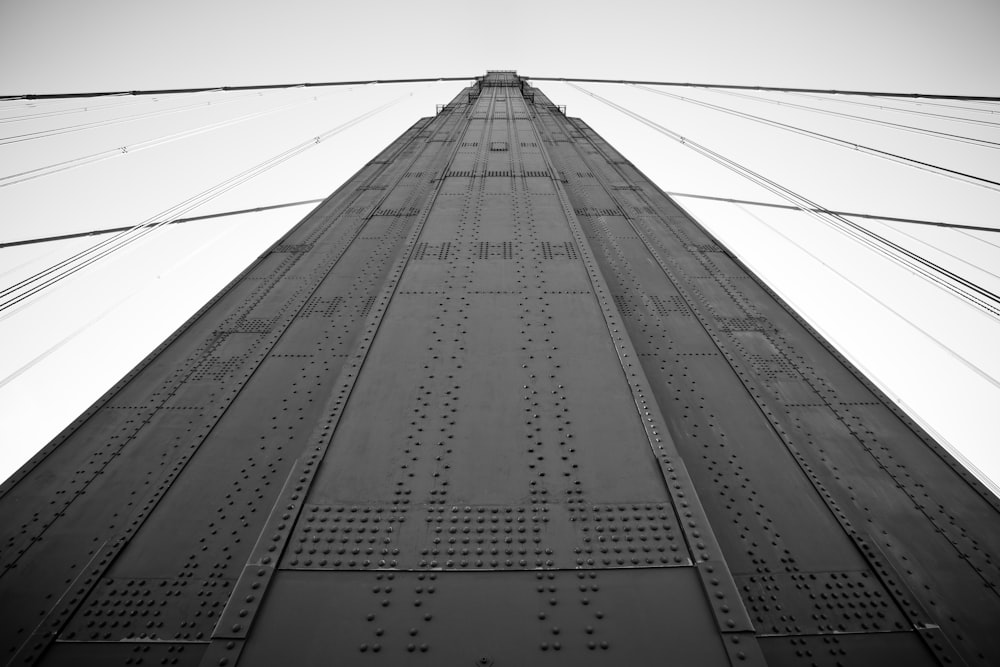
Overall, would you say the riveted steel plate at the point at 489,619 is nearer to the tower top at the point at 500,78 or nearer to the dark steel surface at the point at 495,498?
the dark steel surface at the point at 495,498

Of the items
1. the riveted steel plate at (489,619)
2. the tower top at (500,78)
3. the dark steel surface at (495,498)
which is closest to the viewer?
the riveted steel plate at (489,619)

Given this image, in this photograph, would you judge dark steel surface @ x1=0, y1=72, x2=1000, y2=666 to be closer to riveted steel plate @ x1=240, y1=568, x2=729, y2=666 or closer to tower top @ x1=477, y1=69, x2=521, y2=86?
riveted steel plate @ x1=240, y1=568, x2=729, y2=666

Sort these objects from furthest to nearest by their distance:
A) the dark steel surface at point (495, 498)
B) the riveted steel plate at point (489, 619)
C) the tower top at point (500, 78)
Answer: the tower top at point (500, 78)
the dark steel surface at point (495, 498)
the riveted steel plate at point (489, 619)

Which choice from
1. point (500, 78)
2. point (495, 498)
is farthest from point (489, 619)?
point (500, 78)

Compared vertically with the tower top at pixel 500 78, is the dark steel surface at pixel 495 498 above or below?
below

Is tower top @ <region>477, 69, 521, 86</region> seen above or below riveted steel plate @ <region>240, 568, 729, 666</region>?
above

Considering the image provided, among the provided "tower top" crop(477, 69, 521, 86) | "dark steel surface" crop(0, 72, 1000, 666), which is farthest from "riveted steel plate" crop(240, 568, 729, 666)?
"tower top" crop(477, 69, 521, 86)

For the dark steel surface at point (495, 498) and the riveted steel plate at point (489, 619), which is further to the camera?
the dark steel surface at point (495, 498)

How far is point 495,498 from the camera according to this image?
12.1ft

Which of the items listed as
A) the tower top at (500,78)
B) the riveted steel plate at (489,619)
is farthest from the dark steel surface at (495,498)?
the tower top at (500,78)

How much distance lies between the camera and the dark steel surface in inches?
117

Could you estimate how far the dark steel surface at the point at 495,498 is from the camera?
2.97 metres

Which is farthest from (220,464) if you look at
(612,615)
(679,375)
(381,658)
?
(679,375)

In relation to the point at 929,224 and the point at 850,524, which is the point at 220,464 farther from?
the point at 929,224
